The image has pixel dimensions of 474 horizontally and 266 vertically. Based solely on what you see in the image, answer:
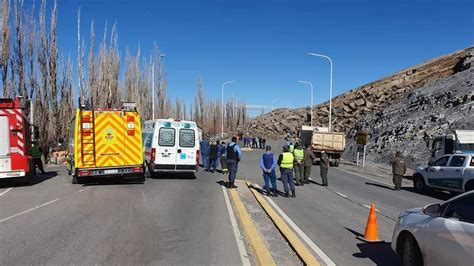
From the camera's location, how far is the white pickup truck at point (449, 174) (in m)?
16.3

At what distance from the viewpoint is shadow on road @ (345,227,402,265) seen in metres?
6.94

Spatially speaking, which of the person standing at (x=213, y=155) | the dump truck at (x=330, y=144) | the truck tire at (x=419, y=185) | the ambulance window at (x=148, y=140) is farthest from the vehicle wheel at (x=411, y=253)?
the dump truck at (x=330, y=144)

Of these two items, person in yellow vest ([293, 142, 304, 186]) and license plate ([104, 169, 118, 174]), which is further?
person in yellow vest ([293, 142, 304, 186])

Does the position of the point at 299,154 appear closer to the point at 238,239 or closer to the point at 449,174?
the point at 449,174

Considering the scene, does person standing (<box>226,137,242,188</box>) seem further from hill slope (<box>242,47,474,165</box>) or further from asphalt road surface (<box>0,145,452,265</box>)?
hill slope (<box>242,47,474,165</box>)

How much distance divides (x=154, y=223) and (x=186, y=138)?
9967 millimetres

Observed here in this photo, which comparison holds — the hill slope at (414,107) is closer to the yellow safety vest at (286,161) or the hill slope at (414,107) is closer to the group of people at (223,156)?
the group of people at (223,156)

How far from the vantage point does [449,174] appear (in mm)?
17031

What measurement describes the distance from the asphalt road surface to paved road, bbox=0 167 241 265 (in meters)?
0.01

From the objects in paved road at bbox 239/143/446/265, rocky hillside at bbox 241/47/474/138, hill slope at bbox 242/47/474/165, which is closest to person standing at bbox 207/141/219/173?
paved road at bbox 239/143/446/265

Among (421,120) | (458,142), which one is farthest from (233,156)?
(421,120)

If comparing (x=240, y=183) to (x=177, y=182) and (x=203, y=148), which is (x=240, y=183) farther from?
(x=203, y=148)

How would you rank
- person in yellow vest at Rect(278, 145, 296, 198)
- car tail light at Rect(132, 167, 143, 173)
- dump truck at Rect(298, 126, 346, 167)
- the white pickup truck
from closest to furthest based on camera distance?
person in yellow vest at Rect(278, 145, 296, 198), the white pickup truck, car tail light at Rect(132, 167, 143, 173), dump truck at Rect(298, 126, 346, 167)

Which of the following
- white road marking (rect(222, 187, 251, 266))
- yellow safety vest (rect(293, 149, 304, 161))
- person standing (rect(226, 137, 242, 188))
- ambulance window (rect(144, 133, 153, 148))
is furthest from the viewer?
ambulance window (rect(144, 133, 153, 148))
